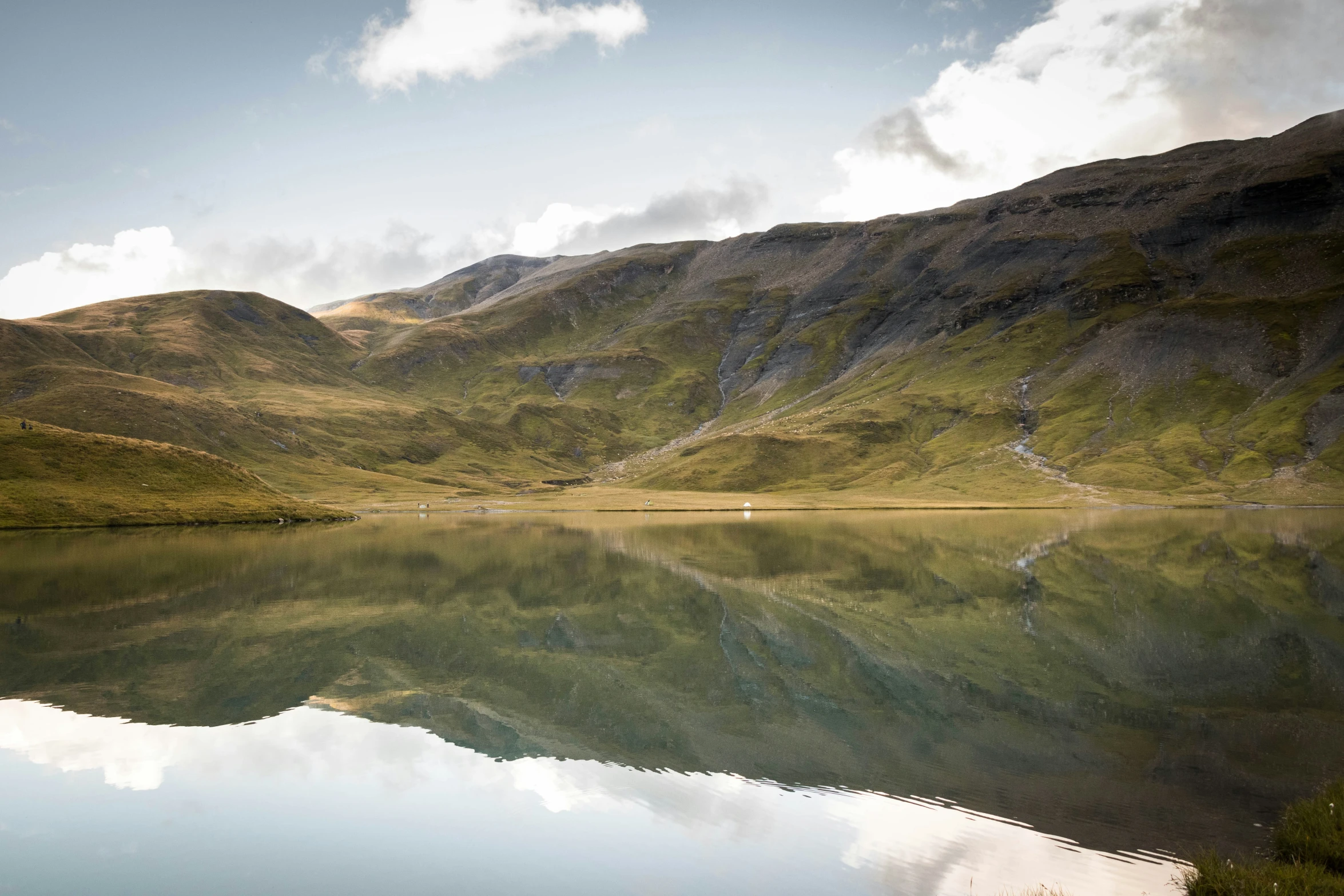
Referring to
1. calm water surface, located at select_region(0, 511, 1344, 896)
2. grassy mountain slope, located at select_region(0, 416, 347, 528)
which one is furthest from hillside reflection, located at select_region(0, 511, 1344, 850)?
grassy mountain slope, located at select_region(0, 416, 347, 528)

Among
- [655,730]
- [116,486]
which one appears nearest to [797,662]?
[655,730]

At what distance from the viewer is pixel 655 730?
2542 cm

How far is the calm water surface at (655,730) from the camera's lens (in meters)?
15.9

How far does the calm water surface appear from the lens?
1593 centimetres

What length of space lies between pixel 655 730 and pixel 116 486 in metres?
111

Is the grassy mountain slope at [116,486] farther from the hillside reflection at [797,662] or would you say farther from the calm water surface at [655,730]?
the calm water surface at [655,730]

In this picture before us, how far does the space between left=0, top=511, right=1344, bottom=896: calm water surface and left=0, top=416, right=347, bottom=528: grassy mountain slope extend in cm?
5019

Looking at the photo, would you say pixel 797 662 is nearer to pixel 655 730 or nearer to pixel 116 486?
pixel 655 730

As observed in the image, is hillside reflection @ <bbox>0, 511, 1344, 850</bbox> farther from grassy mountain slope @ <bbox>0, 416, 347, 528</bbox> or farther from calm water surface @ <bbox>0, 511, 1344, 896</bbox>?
grassy mountain slope @ <bbox>0, 416, 347, 528</bbox>

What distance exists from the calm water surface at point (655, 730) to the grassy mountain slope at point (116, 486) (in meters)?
50.2

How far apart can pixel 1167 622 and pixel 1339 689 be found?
12825 mm

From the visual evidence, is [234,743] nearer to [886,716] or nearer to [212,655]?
[212,655]

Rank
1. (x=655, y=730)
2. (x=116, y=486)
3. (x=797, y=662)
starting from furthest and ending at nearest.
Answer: (x=116, y=486) < (x=797, y=662) < (x=655, y=730)

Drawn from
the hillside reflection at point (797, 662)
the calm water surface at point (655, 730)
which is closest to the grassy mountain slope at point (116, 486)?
the hillside reflection at point (797, 662)
